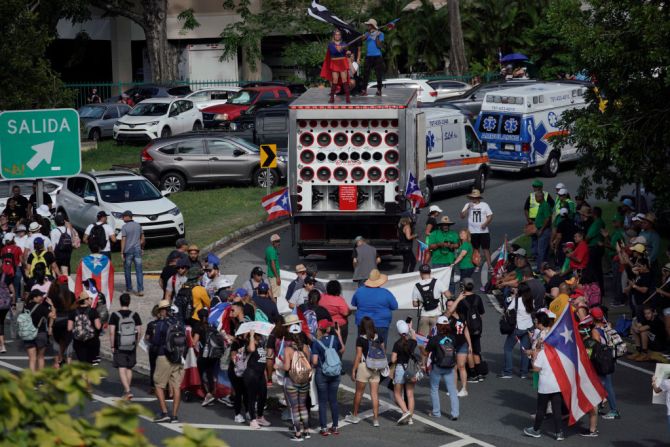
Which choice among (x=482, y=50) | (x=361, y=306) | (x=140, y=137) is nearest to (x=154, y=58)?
(x=140, y=137)

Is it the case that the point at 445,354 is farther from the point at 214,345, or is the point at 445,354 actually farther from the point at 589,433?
the point at 214,345

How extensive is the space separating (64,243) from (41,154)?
336 centimetres

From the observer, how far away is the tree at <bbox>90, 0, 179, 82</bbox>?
48062mm

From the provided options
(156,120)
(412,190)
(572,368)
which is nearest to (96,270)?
(412,190)

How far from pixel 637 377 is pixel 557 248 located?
18.2 ft

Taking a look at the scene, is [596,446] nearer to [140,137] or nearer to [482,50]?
[140,137]

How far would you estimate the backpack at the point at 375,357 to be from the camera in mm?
14180

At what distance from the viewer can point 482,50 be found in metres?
58.6

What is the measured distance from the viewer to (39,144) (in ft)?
58.2

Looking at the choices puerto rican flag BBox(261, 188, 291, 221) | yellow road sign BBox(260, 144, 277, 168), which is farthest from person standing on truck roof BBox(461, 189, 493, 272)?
yellow road sign BBox(260, 144, 277, 168)

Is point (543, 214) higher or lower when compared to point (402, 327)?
higher

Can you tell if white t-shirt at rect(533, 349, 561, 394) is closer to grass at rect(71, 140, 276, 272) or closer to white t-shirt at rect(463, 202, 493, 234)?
white t-shirt at rect(463, 202, 493, 234)

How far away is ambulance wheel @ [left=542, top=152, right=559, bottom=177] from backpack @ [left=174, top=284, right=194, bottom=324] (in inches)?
727

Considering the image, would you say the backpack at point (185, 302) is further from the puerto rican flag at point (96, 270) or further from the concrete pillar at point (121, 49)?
the concrete pillar at point (121, 49)
